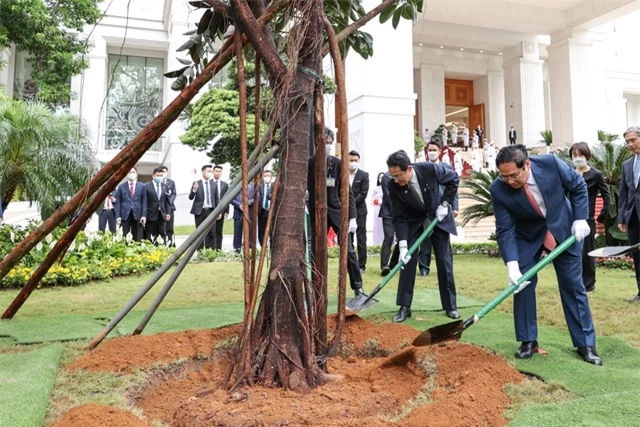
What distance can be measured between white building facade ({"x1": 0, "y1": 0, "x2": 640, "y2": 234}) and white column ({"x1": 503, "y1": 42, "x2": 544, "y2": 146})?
0.16 feet

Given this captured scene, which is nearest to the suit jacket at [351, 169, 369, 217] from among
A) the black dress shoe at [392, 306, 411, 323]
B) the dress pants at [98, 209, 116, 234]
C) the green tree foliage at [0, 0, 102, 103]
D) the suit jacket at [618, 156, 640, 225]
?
the black dress shoe at [392, 306, 411, 323]

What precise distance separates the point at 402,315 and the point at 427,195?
1.22m

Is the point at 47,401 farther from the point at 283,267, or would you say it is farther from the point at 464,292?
the point at 464,292

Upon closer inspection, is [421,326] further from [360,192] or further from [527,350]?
[360,192]

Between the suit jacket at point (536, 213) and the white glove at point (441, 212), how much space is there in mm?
1181

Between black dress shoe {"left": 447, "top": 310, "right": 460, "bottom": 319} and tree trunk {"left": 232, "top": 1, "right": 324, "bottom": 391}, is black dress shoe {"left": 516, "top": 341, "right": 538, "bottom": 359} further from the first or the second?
tree trunk {"left": 232, "top": 1, "right": 324, "bottom": 391}

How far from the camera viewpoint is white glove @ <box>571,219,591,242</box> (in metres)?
3.57

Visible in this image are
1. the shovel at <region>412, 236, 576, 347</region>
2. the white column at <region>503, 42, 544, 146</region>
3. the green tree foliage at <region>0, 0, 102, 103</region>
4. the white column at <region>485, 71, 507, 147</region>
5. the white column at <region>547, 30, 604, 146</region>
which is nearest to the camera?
the shovel at <region>412, 236, 576, 347</region>

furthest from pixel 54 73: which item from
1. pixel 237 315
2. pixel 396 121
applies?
pixel 237 315

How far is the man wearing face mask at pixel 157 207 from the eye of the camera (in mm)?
11414

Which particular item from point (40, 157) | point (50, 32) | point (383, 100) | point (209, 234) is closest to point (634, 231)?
point (209, 234)

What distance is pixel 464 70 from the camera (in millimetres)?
27406

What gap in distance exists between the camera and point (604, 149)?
9.46m

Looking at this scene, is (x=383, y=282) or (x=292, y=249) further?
(x=383, y=282)
